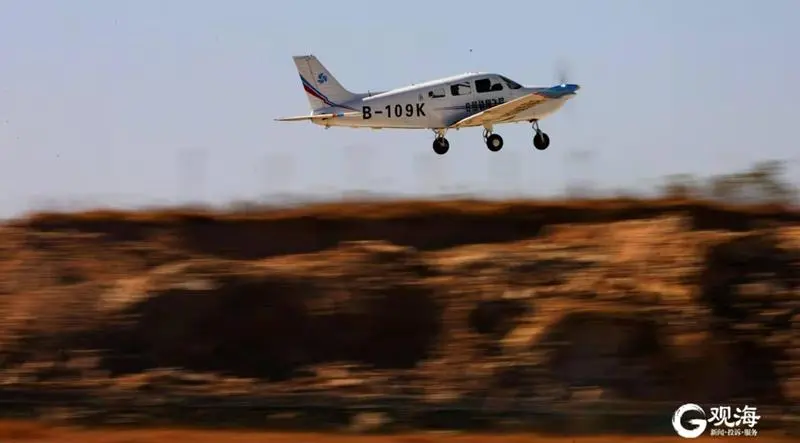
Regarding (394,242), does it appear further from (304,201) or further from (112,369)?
(112,369)

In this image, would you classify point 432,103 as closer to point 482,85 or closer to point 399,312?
point 482,85

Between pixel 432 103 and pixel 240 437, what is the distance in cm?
1732

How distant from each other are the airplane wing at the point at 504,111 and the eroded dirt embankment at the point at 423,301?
1017 cm

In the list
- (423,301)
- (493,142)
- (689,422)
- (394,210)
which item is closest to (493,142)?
(493,142)

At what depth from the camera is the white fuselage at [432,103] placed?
98.2 feet

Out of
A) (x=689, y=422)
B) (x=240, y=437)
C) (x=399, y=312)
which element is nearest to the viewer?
(x=689, y=422)

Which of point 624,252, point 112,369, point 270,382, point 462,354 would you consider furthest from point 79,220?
point 624,252

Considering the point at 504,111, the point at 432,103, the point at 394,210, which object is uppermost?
the point at 432,103

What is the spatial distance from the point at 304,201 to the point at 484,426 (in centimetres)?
698

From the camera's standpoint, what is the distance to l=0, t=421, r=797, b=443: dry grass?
43.4ft

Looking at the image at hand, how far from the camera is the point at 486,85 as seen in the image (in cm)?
3017

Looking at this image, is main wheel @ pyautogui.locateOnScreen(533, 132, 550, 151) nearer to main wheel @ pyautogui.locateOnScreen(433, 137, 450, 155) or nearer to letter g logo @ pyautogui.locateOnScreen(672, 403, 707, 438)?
main wheel @ pyautogui.locateOnScreen(433, 137, 450, 155)

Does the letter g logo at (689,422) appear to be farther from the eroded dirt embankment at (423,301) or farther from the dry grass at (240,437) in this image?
the eroded dirt embankment at (423,301)

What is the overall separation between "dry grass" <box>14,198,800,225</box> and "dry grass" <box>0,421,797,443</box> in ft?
19.2
